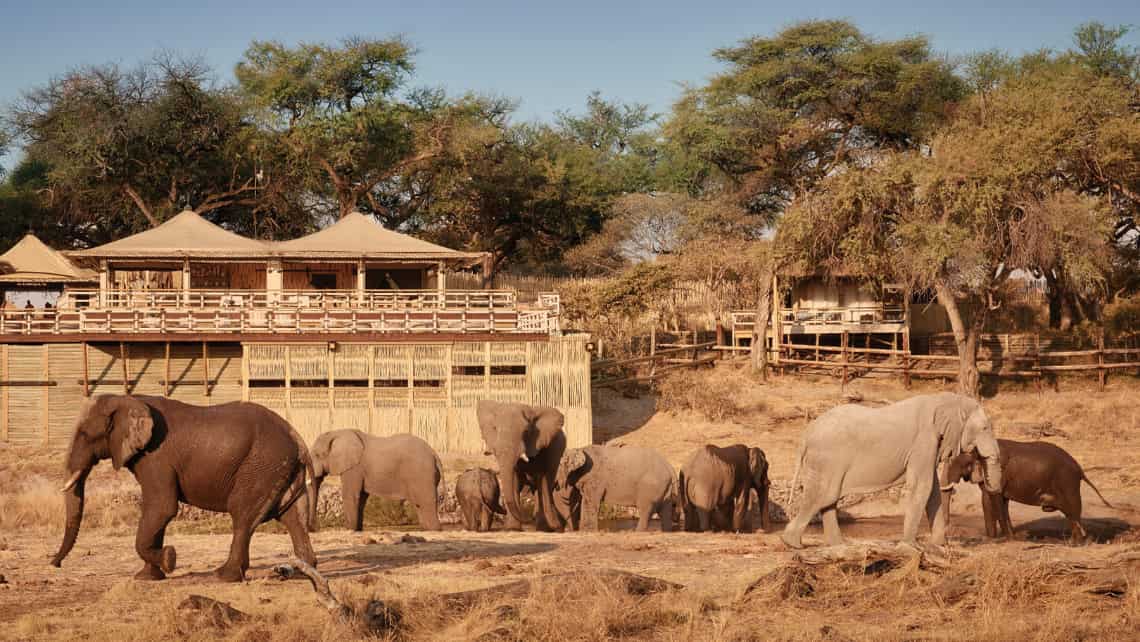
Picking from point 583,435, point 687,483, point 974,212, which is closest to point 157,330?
point 583,435

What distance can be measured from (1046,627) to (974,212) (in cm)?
2215

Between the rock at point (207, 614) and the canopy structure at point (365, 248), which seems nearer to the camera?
the rock at point (207, 614)

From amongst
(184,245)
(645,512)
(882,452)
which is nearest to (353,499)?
(645,512)

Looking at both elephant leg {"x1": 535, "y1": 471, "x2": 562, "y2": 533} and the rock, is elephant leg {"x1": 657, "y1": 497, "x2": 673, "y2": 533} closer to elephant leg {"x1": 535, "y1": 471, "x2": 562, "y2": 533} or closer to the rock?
elephant leg {"x1": 535, "y1": 471, "x2": 562, "y2": 533}

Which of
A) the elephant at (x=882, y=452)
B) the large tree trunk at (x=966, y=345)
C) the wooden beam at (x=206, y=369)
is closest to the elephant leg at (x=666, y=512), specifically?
the elephant at (x=882, y=452)

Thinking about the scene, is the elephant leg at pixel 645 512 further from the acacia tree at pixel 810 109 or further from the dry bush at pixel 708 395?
the acacia tree at pixel 810 109

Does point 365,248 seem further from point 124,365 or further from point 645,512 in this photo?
point 645,512

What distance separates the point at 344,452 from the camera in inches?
824

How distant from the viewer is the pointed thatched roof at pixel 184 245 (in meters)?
34.1

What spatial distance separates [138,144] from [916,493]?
1511 inches

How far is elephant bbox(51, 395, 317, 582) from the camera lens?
12.3 meters

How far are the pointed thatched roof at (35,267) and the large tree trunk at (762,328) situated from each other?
18.7m

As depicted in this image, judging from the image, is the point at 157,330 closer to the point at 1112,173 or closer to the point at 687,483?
the point at 687,483

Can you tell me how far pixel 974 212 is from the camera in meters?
31.5
